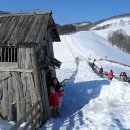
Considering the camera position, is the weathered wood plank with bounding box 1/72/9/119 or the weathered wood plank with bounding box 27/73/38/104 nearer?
the weathered wood plank with bounding box 27/73/38/104

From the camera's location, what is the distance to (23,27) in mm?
16328

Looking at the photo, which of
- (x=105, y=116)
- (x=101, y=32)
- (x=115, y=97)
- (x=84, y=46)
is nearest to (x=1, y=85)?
(x=105, y=116)

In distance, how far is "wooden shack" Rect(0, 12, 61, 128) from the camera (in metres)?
15.4

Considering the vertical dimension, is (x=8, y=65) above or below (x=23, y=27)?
below

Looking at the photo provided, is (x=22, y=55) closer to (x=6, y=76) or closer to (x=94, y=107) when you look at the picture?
(x=6, y=76)

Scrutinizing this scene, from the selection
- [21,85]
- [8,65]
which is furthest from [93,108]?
[8,65]

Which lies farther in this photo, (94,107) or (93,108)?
(94,107)

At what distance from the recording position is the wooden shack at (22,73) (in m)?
15.4

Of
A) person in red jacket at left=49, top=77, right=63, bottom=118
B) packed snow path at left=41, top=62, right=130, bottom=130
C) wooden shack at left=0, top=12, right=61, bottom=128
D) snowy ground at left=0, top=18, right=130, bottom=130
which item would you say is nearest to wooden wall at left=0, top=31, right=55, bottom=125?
wooden shack at left=0, top=12, right=61, bottom=128

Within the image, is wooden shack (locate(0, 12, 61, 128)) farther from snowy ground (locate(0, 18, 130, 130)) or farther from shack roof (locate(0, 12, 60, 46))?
snowy ground (locate(0, 18, 130, 130))

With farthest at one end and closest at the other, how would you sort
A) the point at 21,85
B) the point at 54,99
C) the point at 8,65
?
the point at 54,99 < the point at 8,65 < the point at 21,85

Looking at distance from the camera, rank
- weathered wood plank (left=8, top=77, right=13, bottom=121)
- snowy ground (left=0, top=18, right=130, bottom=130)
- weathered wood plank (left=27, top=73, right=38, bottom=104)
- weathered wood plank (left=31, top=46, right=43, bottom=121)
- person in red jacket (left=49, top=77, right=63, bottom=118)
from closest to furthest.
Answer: snowy ground (left=0, top=18, right=130, bottom=130)
weathered wood plank (left=31, top=46, right=43, bottom=121)
weathered wood plank (left=27, top=73, right=38, bottom=104)
weathered wood plank (left=8, top=77, right=13, bottom=121)
person in red jacket (left=49, top=77, right=63, bottom=118)

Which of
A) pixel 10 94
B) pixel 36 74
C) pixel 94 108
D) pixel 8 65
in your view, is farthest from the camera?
pixel 94 108

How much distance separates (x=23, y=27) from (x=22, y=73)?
6.73ft
